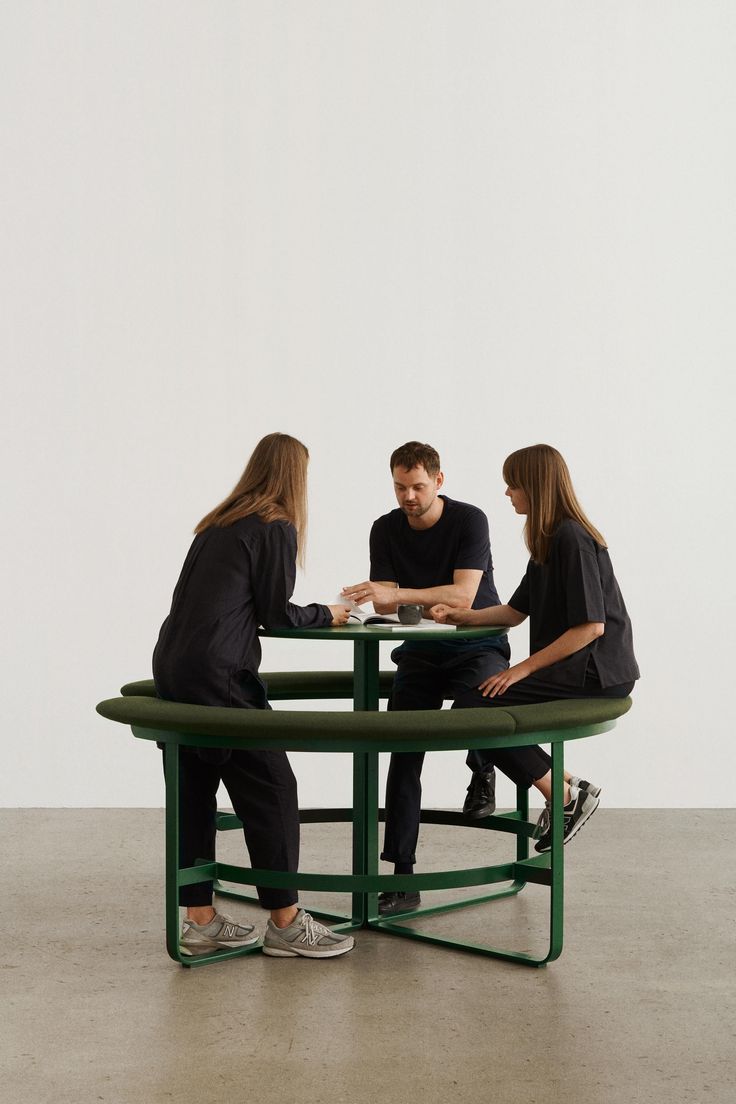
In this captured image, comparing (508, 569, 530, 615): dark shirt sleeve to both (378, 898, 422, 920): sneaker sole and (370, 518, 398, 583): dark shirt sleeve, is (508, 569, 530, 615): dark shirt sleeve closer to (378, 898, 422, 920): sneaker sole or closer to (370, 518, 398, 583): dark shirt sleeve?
(370, 518, 398, 583): dark shirt sleeve

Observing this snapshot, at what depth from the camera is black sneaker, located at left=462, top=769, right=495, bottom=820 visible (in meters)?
4.54

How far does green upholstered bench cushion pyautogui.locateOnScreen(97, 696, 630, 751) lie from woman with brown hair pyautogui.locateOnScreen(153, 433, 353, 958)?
0.18 m

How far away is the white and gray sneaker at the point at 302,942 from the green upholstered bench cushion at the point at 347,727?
628 millimetres

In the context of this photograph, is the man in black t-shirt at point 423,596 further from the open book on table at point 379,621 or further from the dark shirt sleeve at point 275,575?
the dark shirt sleeve at point 275,575

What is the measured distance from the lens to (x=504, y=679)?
13.7ft

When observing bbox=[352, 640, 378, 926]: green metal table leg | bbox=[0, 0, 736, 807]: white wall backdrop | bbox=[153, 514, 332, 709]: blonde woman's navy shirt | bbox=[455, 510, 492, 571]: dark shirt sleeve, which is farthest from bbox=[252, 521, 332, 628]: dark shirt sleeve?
bbox=[0, 0, 736, 807]: white wall backdrop

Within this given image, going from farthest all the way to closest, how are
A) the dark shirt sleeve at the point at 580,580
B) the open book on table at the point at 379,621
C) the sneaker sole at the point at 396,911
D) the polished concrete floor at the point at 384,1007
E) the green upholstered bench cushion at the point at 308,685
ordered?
the green upholstered bench cushion at the point at 308,685 → the sneaker sole at the point at 396,911 → the open book on table at the point at 379,621 → the dark shirt sleeve at the point at 580,580 → the polished concrete floor at the point at 384,1007

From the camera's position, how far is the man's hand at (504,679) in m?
4.14

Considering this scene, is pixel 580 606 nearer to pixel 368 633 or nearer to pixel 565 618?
pixel 565 618

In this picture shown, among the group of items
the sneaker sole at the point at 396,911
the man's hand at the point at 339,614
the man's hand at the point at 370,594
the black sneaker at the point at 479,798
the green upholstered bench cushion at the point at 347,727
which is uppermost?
the man's hand at the point at 370,594

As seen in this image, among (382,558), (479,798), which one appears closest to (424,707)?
(479,798)

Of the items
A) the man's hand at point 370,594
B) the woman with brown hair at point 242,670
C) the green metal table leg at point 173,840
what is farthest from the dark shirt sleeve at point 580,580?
the green metal table leg at point 173,840

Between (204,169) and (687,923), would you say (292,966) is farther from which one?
(204,169)

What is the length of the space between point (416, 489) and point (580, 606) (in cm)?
83
